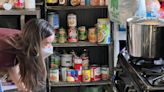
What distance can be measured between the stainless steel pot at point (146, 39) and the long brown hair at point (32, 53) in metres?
0.44

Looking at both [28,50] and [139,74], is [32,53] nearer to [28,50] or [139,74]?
[28,50]

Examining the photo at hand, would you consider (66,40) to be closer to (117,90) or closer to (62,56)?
(62,56)

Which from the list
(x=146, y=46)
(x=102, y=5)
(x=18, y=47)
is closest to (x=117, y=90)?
(x=146, y=46)

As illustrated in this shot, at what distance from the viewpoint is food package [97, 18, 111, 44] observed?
110 inches

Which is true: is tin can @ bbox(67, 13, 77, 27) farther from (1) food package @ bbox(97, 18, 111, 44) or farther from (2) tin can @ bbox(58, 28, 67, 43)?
(1) food package @ bbox(97, 18, 111, 44)

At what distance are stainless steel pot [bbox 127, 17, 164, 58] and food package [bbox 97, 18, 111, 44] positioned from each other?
2.73 ft

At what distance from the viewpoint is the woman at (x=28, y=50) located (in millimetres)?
1768

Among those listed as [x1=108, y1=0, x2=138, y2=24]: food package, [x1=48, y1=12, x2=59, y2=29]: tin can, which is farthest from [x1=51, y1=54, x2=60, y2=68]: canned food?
[x1=108, y1=0, x2=138, y2=24]: food package

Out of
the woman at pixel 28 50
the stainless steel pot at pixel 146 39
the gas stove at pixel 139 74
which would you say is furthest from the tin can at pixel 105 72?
the woman at pixel 28 50

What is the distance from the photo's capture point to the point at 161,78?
5.72ft

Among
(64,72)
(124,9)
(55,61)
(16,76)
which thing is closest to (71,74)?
(64,72)

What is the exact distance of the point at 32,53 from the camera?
5.82 feet

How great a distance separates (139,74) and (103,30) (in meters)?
1.03

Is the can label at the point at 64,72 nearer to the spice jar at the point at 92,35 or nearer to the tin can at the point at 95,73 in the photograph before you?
the tin can at the point at 95,73
